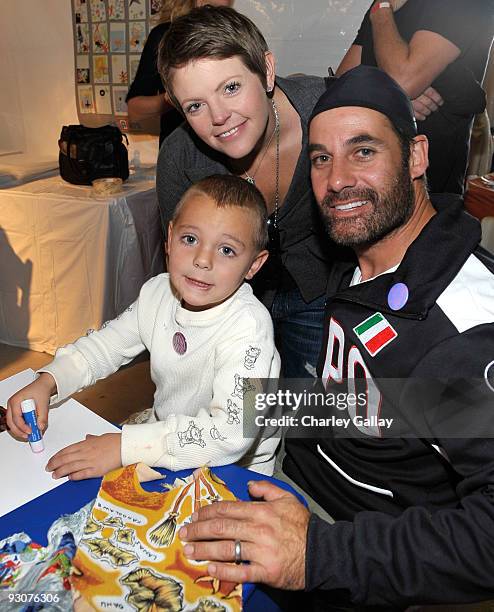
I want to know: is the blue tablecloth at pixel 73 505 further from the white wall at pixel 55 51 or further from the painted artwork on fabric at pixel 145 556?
the white wall at pixel 55 51

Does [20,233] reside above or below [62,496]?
below

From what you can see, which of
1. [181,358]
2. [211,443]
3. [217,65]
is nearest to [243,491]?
[211,443]

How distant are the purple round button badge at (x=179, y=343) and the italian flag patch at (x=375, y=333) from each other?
0.41m

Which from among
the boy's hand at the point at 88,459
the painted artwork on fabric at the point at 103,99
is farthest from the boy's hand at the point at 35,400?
the painted artwork on fabric at the point at 103,99

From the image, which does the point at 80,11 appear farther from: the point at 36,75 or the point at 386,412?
the point at 386,412

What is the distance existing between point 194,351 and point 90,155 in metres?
2.13

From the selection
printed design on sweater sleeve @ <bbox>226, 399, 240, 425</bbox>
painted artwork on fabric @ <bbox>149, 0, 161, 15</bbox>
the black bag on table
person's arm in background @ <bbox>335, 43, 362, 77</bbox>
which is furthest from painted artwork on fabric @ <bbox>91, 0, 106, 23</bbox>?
printed design on sweater sleeve @ <bbox>226, 399, 240, 425</bbox>

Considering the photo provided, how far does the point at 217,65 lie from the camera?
1322 millimetres

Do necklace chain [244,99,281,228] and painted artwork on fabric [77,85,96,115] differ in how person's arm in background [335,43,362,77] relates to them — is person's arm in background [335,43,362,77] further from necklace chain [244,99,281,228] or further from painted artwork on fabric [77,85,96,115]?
painted artwork on fabric [77,85,96,115]

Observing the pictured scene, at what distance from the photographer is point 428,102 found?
1.79 metres

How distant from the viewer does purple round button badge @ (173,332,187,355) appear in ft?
4.22

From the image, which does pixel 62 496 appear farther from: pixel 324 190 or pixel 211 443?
pixel 324 190

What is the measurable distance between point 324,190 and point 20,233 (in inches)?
90.4

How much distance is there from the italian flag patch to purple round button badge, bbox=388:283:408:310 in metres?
0.04
